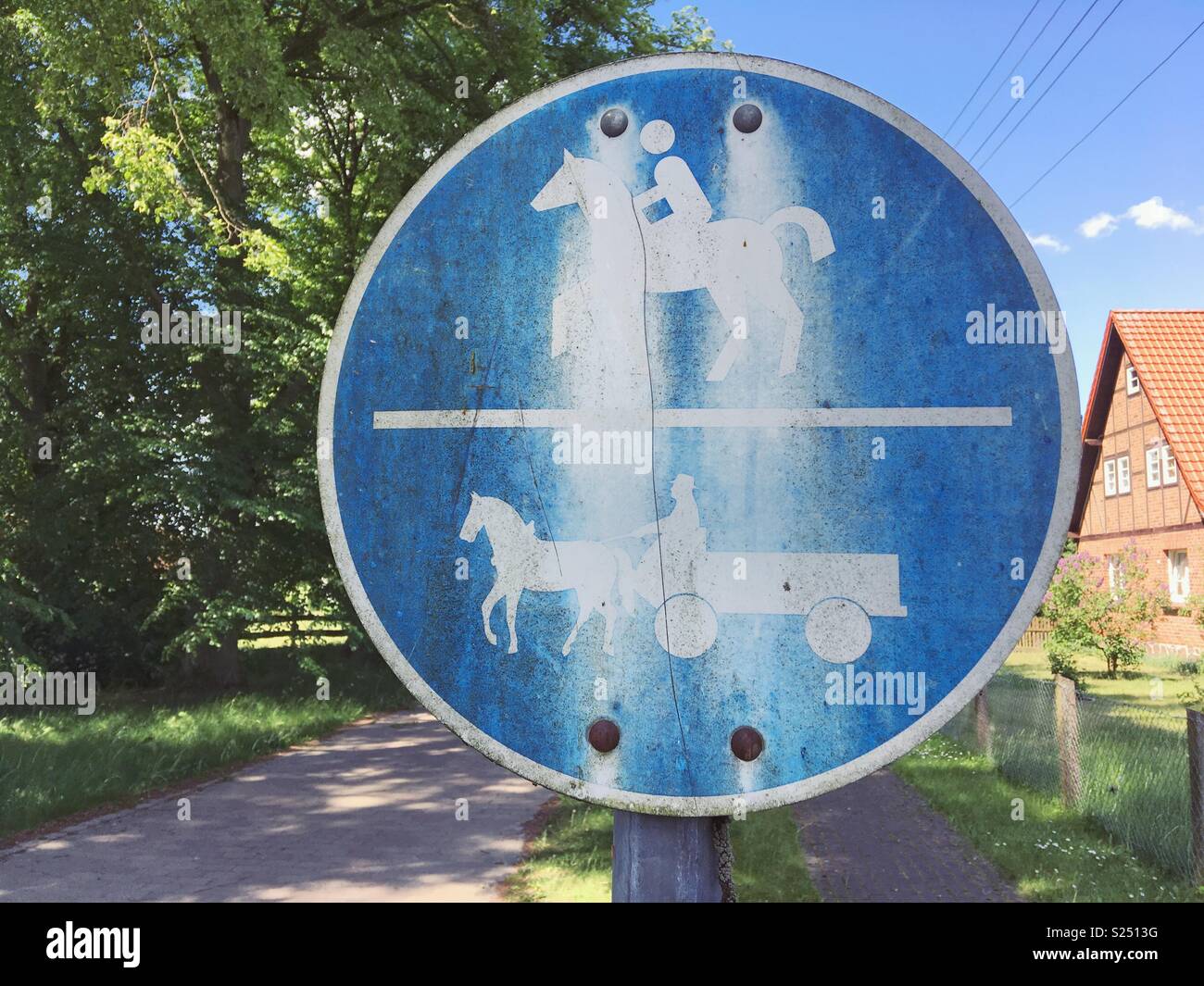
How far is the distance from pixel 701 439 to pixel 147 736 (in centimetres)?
1348

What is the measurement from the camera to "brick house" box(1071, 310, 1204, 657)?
25891 millimetres

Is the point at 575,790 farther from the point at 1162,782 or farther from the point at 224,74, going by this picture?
the point at 224,74

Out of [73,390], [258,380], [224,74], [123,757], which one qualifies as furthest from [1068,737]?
[73,390]

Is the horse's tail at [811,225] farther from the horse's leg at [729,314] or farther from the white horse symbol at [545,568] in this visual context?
the white horse symbol at [545,568]

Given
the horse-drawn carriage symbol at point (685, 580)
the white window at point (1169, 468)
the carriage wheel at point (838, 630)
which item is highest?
the white window at point (1169, 468)

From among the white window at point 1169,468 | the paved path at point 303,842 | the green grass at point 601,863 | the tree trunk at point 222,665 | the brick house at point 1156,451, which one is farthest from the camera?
the white window at point 1169,468

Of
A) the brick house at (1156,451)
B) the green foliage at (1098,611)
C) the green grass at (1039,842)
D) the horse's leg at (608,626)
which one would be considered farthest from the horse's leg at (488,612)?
the brick house at (1156,451)

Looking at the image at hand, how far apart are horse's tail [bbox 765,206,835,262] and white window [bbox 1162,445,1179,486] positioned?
2972 centimetres

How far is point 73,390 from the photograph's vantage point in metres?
17.5

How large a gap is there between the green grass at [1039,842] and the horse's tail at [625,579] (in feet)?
19.6

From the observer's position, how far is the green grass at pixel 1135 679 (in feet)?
57.6

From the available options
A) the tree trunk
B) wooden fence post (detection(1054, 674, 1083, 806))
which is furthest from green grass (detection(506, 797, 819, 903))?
the tree trunk

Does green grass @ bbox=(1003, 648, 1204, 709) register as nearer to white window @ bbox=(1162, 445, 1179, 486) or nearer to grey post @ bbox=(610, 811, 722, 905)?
white window @ bbox=(1162, 445, 1179, 486)

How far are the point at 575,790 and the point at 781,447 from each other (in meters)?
0.52
